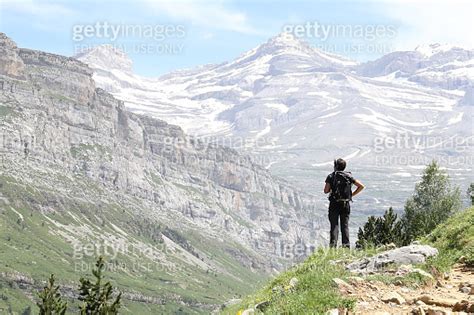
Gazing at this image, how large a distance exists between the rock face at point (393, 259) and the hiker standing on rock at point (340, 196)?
526 cm

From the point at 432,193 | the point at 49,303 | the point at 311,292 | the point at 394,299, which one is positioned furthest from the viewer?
the point at 49,303

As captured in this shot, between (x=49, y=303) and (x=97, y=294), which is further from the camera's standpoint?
(x=49, y=303)

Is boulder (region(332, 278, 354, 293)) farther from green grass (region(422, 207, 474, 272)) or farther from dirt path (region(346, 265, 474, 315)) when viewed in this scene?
green grass (region(422, 207, 474, 272))

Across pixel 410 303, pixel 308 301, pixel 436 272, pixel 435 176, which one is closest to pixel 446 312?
pixel 410 303

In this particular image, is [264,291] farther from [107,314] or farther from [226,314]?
[107,314]

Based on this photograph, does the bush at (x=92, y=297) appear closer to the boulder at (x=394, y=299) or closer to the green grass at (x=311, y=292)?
the green grass at (x=311, y=292)

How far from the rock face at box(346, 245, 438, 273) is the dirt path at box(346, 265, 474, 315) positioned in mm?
1528

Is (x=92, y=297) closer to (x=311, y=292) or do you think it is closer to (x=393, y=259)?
(x=393, y=259)

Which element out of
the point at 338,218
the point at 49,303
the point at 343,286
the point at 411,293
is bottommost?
the point at 49,303

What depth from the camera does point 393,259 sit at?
60.1 ft

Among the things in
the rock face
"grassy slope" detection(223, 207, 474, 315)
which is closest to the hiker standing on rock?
"grassy slope" detection(223, 207, 474, 315)

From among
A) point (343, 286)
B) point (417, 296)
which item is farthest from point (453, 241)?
point (343, 286)

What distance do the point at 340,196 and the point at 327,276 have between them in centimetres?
910

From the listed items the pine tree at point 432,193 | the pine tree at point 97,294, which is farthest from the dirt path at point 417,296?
the pine tree at point 432,193
